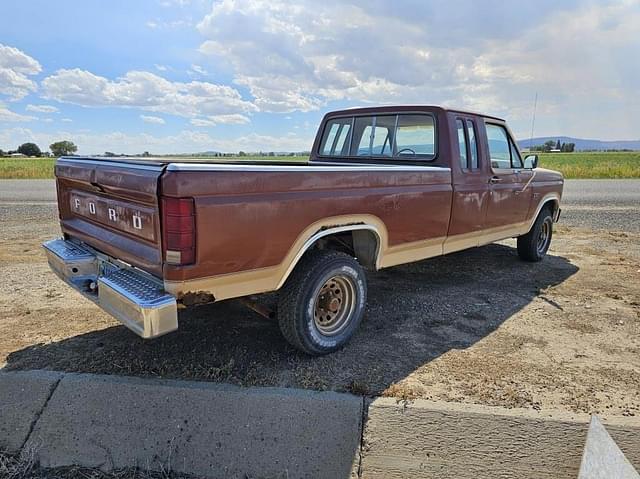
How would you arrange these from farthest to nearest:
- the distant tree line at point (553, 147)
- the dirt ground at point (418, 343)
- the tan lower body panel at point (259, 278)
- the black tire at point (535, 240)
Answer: the distant tree line at point (553, 147), the black tire at point (535, 240), the dirt ground at point (418, 343), the tan lower body panel at point (259, 278)

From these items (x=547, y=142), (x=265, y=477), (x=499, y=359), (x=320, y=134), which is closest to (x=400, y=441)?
(x=265, y=477)

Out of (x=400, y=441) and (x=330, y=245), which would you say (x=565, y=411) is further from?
(x=330, y=245)

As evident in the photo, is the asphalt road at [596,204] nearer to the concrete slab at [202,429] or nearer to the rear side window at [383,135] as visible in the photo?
the rear side window at [383,135]

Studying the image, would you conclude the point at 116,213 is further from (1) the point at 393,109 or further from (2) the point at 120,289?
(1) the point at 393,109

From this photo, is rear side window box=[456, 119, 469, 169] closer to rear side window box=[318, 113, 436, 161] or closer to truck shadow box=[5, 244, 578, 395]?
rear side window box=[318, 113, 436, 161]

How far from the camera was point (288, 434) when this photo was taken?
2.84 metres

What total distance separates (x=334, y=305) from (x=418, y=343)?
0.79 meters

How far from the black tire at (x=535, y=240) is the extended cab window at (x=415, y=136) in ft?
8.44

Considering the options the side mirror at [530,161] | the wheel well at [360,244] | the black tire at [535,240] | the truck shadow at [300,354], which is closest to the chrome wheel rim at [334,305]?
the truck shadow at [300,354]

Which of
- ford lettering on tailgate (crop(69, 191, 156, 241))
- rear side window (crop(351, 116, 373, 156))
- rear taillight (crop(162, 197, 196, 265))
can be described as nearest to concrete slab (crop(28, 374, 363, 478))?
rear taillight (crop(162, 197, 196, 265))

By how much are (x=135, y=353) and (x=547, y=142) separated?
261 ft

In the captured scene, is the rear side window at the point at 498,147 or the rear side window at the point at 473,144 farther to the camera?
the rear side window at the point at 498,147

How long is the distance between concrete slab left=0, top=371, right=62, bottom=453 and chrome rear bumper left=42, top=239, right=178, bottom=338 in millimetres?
612

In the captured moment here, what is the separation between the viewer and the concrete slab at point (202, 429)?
2.74 metres
